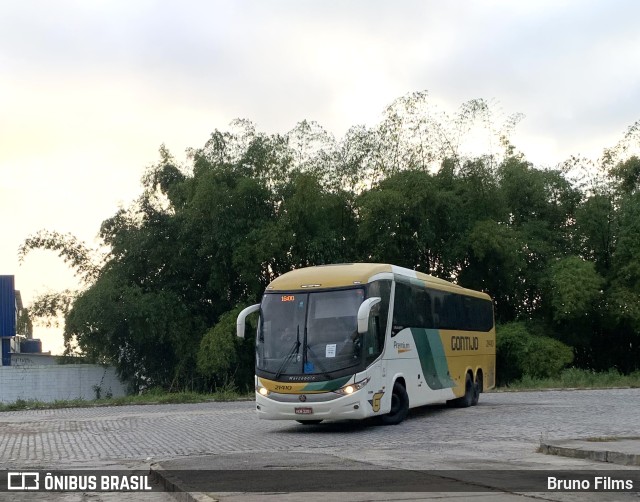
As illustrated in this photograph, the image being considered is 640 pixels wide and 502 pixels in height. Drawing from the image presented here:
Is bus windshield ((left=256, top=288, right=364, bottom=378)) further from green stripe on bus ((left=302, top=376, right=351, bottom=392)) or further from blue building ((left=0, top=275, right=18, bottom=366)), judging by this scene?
blue building ((left=0, top=275, right=18, bottom=366))

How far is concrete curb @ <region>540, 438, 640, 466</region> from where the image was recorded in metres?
12.1

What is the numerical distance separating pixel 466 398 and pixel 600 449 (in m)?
14.0

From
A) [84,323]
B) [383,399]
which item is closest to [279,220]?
[84,323]

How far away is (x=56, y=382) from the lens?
42.6 m

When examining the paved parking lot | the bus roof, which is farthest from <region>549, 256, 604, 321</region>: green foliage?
the bus roof

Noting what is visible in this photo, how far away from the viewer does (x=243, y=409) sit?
2867 centimetres

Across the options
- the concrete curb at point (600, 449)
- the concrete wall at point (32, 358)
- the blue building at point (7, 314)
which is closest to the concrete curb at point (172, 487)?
the concrete curb at point (600, 449)

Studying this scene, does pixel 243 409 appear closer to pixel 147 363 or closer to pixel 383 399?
pixel 383 399

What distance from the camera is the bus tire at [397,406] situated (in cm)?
2088

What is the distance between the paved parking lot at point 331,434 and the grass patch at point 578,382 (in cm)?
770

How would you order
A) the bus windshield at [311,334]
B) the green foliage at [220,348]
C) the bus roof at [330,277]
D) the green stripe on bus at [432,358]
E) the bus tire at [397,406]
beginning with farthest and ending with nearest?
the green foliage at [220,348], the green stripe on bus at [432,358], the bus tire at [397,406], the bus roof at [330,277], the bus windshield at [311,334]

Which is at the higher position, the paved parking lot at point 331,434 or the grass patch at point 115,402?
the paved parking lot at point 331,434

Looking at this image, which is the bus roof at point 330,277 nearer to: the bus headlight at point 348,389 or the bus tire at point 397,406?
the bus headlight at point 348,389

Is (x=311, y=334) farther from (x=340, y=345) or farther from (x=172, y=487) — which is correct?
(x=172, y=487)
